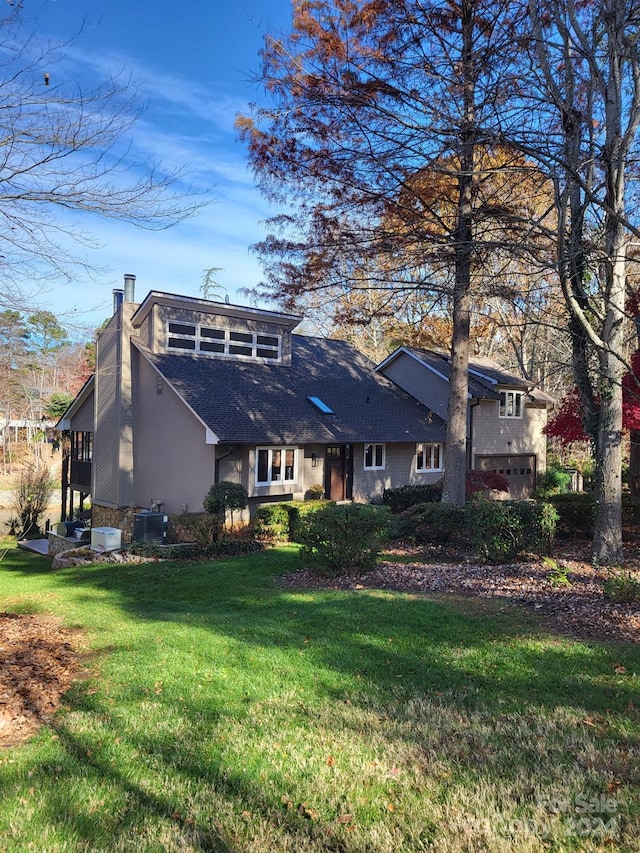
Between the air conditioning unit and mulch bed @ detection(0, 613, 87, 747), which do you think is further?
the air conditioning unit

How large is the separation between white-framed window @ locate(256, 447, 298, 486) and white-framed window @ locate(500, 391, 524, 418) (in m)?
11.2

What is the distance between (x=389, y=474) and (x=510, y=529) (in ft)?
38.8

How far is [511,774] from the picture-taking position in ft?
10.8

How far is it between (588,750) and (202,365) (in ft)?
56.1

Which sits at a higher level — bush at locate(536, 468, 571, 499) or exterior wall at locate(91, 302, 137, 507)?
exterior wall at locate(91, 302, 137, 507)

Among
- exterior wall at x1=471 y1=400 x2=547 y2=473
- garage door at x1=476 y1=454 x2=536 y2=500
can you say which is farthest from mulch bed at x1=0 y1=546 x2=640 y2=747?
garage door at x1=476 y1=454 x2=536 y2=500

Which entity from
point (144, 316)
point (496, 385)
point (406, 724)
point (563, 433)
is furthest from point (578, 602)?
point (496, 385)

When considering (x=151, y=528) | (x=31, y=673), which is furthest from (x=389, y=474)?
(x=31, y=673)

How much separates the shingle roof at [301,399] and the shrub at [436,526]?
548 cm

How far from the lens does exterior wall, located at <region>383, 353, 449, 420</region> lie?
24.1 m

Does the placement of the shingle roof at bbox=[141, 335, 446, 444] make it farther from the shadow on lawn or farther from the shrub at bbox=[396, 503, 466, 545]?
the shadow on lawn

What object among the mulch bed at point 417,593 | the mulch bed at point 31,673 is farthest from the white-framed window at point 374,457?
the mulch bed at point 31,673

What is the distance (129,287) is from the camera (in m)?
19.1

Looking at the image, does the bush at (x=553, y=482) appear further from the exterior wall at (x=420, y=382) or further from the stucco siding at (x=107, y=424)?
the stucco siding at (x=107, y=424)
